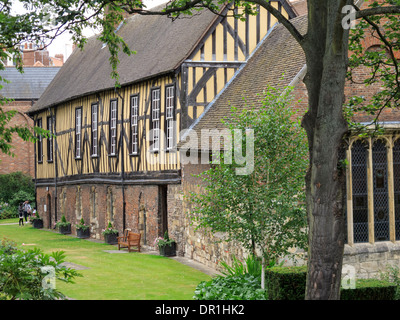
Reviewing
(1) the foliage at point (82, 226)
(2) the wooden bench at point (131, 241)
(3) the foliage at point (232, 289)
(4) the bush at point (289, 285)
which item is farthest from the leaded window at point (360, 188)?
(1) the foliage at point (82, 226)

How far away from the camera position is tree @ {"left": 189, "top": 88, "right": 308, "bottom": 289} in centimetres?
1217

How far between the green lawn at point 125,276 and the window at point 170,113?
13.1 feet

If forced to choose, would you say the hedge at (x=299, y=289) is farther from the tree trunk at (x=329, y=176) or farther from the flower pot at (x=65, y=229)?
the flower pot at (x=65, y=229)

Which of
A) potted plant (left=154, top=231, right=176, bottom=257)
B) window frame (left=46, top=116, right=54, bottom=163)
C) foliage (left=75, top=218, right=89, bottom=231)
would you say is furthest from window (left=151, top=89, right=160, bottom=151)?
window frame (left=46, top=116, right=54, bottom=163)

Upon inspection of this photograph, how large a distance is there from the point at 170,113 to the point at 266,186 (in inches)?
431

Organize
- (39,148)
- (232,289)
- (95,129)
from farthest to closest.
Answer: (39,148) < (95,129) < (232,289)

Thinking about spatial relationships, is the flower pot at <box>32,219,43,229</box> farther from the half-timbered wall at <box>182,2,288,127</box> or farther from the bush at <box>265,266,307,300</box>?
the bush at <box>265,266,307,300</box>

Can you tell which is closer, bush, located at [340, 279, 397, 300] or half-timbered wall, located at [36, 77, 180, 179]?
bush, located at [340, 279, 397, 300]

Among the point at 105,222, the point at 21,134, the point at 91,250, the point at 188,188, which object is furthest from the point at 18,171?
the point at 21,134

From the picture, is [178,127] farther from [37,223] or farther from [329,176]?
[37,223]

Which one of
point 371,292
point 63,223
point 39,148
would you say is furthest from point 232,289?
point 39,148

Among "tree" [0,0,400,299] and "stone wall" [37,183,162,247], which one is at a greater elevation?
"tree" [0,0,400,299]

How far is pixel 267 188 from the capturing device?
12172 mm

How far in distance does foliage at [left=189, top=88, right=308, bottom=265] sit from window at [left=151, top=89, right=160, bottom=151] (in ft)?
37.3
